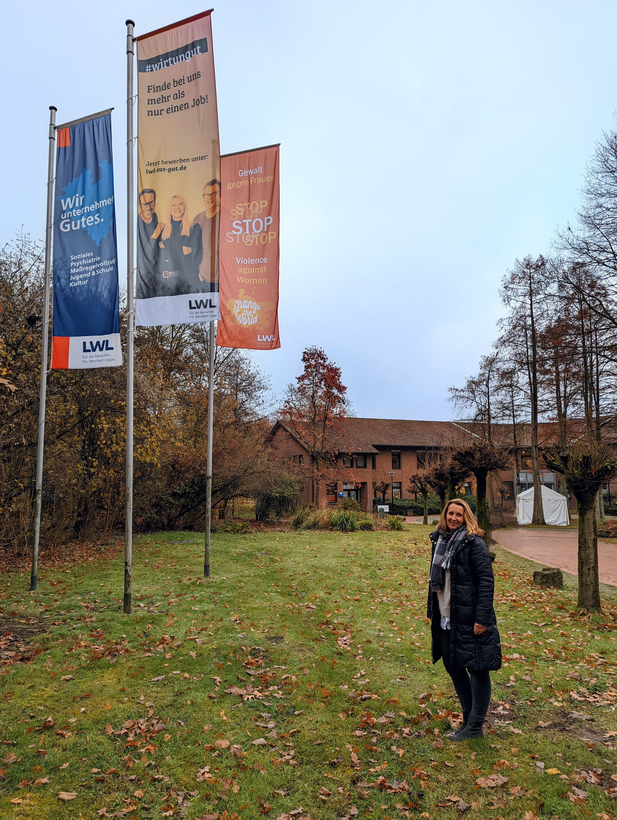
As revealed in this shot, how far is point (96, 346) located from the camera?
27.6 feet

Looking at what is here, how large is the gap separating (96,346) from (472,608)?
22.7 feet

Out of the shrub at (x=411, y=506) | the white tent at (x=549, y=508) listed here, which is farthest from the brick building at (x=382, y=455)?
the white tent at (x=549, y=508)

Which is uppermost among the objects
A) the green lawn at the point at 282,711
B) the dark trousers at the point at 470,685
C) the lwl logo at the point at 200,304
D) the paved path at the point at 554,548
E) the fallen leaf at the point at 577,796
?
the lwl logo at the point at 200,304

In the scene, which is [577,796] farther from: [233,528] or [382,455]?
[382,455]

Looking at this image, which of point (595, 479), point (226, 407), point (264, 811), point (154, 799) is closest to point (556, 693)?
point (264, 811)

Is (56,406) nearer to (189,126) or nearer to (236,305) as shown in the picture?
(236,305)

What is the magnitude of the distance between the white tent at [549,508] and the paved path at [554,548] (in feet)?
11.3

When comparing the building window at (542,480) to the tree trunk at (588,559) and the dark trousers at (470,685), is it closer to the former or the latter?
the tree trunk at (588,559)

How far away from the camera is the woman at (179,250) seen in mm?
8789

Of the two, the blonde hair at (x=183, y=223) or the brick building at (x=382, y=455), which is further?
the brick building at (x=382, y=455)

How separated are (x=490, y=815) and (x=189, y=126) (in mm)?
9907

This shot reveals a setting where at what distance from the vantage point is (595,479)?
9.10 meters

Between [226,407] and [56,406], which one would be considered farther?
[226,407]

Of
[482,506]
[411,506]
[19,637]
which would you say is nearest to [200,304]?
[19,637]
